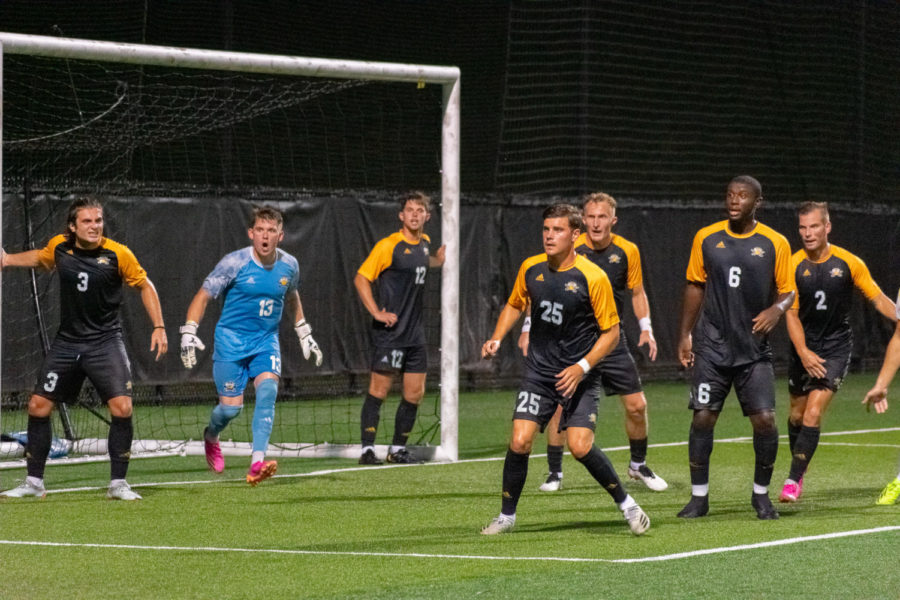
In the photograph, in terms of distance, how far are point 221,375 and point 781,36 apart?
701 inches

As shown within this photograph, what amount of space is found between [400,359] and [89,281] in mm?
3537

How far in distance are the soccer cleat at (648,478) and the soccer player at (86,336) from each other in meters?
3.65

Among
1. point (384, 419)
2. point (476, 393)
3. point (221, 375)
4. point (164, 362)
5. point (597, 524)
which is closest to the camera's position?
point (597, 524)

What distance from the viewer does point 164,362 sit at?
725 inches

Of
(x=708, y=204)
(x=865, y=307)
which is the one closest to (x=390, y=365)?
(x=708, y=204)

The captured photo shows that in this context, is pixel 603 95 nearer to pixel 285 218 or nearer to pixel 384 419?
pixel 285 218

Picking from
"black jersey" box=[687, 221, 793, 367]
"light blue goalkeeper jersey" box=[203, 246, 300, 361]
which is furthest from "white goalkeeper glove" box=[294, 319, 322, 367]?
"black jersey" box=[687, 221, 793, 367]

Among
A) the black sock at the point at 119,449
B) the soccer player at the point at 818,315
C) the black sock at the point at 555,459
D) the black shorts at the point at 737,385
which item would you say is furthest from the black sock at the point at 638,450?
the black sock at the point at 119,449

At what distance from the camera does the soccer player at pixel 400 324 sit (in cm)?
1361

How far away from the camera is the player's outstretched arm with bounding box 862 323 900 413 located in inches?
397

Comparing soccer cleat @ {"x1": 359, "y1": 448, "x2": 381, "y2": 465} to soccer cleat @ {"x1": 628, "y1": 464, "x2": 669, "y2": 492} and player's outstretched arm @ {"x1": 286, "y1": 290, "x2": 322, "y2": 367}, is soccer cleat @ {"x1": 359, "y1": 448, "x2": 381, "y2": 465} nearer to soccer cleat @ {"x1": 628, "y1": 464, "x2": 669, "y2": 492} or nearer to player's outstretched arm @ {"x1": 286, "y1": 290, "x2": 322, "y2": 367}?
player's outstretched arm @ {"x1": 286, "y1": 290, "x2": 322, "y2": 367}

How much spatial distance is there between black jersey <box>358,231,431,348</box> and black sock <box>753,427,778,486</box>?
444cm

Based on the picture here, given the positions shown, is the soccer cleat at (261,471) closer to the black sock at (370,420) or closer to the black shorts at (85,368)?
the black shorts at (85,368)

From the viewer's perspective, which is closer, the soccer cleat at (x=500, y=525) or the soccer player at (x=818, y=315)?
the soccer cleat at (x=500, y=525)
